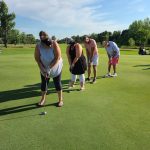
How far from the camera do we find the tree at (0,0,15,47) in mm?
62531

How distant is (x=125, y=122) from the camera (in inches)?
235

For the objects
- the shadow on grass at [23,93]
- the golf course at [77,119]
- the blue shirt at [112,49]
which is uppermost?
the blue shirt at [112,49]

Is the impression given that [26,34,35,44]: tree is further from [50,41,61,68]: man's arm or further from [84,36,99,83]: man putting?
[50,41,61,68]: man's arm

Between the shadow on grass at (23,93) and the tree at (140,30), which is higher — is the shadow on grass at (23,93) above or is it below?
below

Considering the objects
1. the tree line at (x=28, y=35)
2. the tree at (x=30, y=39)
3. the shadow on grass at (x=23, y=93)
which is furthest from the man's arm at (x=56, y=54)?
the tree at (x=30, y=39)

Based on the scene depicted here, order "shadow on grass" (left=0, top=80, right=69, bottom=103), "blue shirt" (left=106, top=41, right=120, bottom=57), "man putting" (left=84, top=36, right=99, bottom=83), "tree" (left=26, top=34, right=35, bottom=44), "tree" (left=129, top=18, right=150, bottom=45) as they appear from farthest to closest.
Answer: "tree" (left=26, top=34, right=35, bottom=44) < "tree" (left=129, top=18, right=150, bottom=45) < "blue shirt" (left=106, top=41, right=120, bottom=57) < "man putting" (left=84, top=36, right=99, bottom=83) < "shadow on grass" (left=0, top=80, right=69, bottom=103)

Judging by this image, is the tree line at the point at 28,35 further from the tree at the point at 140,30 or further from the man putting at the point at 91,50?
the man putting at the point at 91,50

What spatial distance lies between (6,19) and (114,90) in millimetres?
57942

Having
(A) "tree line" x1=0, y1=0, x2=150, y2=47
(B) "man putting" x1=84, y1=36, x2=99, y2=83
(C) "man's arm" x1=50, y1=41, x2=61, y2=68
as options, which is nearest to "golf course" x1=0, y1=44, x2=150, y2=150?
(C) "man's arm" x1=50, y1=41, x2=61, y2=68

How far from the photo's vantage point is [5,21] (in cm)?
6303

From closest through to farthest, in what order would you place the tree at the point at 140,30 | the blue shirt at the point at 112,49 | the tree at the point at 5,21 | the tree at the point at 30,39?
the blue shirt at the point at 112,49
the tree at the point at 5,21
the tree at the point at 140,30
the tree at the point at 30,39

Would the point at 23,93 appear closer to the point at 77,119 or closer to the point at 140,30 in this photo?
the point at 77,119

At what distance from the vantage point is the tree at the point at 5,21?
62.5m

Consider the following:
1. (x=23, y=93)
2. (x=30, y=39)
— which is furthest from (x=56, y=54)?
(x=30, y=39)
